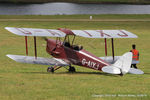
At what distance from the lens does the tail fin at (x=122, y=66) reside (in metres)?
17.3

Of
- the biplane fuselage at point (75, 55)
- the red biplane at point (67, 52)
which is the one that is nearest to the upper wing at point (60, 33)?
the red biplane at point (67, 52)

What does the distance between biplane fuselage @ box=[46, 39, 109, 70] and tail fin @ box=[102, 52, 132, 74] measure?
1017mm

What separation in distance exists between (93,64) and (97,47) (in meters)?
19.4

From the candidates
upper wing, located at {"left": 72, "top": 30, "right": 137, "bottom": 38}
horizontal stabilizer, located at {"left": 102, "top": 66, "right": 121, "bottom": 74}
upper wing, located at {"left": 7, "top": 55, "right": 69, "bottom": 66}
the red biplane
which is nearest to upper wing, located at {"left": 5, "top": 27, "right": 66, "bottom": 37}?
the red biplane

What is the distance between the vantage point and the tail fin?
17266 mm

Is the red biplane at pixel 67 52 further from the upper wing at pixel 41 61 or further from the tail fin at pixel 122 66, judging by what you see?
the tail fin at pixel 122 66

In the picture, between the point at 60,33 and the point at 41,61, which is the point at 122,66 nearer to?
the point at 60,33

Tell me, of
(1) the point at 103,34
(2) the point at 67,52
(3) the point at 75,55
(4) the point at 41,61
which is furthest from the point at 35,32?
(1) the point at 103,34

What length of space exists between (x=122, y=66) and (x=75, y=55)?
330 cm

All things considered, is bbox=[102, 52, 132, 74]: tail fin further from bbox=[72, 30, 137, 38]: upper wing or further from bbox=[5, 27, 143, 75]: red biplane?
bbox=[72, 30, 137, 38]: upper wing

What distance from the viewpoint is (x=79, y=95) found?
13.3 m

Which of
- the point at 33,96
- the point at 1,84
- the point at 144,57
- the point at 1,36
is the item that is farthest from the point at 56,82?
the point at 1,36

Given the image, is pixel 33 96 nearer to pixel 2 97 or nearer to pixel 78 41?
pixel 2 97

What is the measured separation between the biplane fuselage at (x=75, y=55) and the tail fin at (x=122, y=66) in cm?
102
